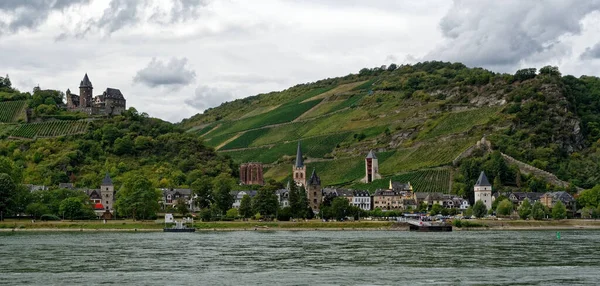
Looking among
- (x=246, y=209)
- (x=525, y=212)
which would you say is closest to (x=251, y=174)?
(x=246, y=209)

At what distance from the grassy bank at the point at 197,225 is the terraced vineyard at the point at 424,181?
129 ft

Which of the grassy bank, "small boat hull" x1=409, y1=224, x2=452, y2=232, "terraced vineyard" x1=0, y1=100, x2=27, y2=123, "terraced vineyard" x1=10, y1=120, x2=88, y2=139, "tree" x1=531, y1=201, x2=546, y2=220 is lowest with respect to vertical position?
"small boat hull" x1=409, y1=224, x2=452, y2=232

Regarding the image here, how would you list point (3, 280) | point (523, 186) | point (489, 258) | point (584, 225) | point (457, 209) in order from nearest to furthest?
point (3, 280), point (489, 258), point (584, 225), point (457, 209), point (523, 186)

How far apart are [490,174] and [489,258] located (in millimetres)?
97861

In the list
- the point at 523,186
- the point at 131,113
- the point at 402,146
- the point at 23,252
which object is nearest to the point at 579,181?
the point at 523,186

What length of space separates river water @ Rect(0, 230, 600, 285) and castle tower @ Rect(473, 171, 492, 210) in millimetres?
59761

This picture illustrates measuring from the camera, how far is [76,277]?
54.4 m

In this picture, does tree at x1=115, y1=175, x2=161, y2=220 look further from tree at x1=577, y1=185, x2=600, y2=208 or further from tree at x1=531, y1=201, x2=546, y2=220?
tree at x1=577, y1=185, x2=600, y2=208

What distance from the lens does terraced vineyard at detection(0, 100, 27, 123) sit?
182125mm

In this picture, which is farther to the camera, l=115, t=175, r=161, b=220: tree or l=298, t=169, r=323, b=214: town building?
l=298, t=169, r=323, b=214: town building

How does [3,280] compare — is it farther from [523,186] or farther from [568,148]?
[568,148]

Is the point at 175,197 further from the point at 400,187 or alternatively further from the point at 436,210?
the point at 436,210

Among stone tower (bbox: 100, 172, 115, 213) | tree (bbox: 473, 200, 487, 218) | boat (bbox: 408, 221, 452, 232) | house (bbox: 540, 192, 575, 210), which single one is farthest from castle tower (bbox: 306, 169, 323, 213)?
house (bbox: 540, 192, 575, 210)

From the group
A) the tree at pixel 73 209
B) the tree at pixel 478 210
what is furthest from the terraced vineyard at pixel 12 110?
the tree at pixel 478 210
